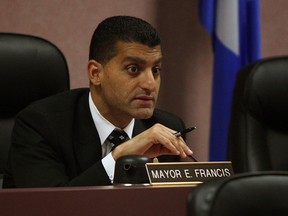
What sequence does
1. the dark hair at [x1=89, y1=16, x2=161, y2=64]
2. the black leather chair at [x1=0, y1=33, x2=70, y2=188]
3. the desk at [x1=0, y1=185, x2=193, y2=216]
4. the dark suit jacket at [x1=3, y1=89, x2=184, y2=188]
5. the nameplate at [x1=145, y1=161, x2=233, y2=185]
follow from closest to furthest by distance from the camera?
the desk at [x1=0, y1=185, x2=193, y2=216] → the nameplate at [x1=145, y1=161, x2=233, y2=185] → the dark suit jacket at [x1=3, y1=89, x2=184, y2=188] → the dark hair at [x1=89, y1=16, x2=161, y2=64] → the black leather chair at [x1=0, y1=33, x2=70, y2=188]

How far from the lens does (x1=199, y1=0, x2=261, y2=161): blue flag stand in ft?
12.1

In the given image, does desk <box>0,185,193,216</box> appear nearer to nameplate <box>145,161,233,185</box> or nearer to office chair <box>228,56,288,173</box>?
nameplate <box>145,161,233,185</box>

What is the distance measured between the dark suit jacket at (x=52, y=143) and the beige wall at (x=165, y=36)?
113 cm

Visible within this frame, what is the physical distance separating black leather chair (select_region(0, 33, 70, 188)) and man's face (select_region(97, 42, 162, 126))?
0.80 feet

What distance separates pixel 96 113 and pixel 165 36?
132 centimetres

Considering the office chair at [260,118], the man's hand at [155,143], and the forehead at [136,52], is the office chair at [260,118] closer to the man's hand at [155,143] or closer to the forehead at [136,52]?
the forehead at [136,52]

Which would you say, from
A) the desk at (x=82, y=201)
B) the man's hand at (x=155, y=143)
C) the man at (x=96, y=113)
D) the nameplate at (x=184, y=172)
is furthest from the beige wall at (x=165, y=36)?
the desk at (x=82, y=201)

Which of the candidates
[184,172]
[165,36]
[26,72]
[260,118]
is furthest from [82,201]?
[165,36]

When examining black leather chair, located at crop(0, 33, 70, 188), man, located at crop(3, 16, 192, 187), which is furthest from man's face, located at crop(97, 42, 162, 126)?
black leather chair, located at crop(0, 33, 70, 188)

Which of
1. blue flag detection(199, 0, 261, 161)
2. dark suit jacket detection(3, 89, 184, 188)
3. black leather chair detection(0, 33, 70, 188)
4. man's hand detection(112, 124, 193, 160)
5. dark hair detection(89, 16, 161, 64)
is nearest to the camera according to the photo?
man's hand detection(112, 124, 193, 160)

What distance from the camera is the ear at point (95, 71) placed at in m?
2.68

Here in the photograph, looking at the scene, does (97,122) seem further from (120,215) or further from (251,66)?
(120,215)

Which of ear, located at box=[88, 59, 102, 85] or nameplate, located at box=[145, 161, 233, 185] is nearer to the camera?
nameplate, located at box=[145, 161, 233, 185]

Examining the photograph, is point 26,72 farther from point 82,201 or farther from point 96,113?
point 82,201
